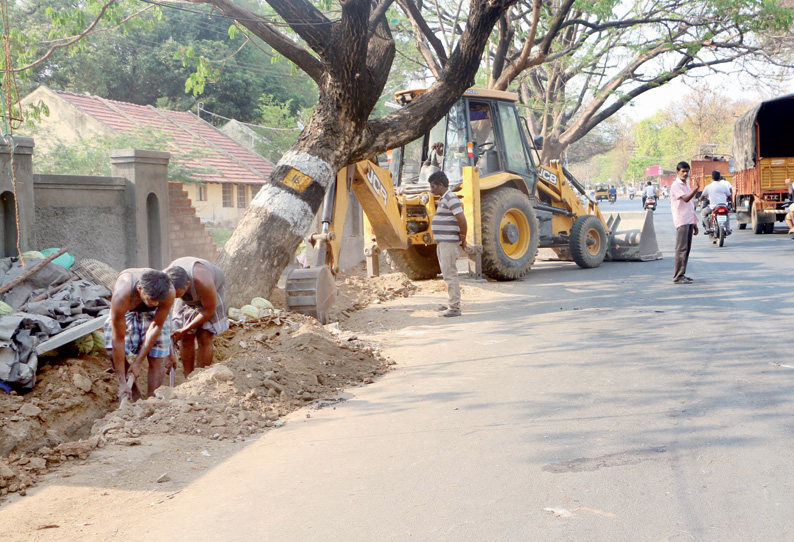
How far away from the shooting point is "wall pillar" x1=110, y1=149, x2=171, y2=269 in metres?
9.13

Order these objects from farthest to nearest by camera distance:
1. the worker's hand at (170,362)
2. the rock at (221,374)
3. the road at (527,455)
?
the worker's hand at (170,362), the rock at (221,374), the road at (527,455)

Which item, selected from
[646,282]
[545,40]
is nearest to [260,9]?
[545,40]

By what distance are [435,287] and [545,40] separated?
6.94m

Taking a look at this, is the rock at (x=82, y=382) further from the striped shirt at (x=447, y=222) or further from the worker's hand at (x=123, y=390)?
the striped shirt at (x=447, y=222)

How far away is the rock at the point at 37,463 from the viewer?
4438 millimetres

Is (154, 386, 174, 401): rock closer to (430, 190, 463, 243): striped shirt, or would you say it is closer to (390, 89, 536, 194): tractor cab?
(430, 190, 463, 243): striped shirt

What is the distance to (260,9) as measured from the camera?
30.1 metres

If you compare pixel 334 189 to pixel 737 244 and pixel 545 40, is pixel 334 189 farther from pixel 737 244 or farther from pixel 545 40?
pixel 737 244

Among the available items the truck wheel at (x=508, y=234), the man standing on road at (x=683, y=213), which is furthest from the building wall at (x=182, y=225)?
the man standing on road at (x=683, y=213)

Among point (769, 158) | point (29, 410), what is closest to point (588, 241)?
point (769, 158)

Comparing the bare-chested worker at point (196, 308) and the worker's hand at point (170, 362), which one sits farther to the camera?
Answer: the worker's hand at point (170, 362)

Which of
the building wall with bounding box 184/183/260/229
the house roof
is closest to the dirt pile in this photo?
the house roof

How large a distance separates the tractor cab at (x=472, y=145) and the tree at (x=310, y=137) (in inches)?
97.8

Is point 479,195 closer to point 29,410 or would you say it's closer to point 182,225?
point 182,225
